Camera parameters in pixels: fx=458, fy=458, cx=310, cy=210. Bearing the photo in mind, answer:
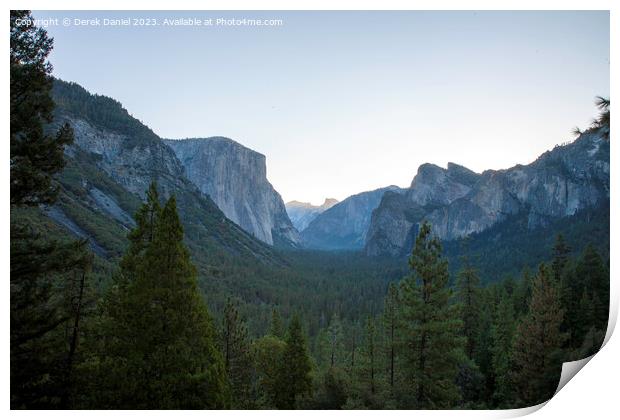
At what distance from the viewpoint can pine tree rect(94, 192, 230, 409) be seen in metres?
12.0

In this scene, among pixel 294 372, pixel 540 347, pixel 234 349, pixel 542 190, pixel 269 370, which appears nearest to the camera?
pixel 540 347

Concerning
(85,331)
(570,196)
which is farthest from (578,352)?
(570,196)

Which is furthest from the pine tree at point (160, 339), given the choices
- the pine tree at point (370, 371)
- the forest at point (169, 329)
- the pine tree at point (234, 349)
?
the pine tree at point (370, 371)

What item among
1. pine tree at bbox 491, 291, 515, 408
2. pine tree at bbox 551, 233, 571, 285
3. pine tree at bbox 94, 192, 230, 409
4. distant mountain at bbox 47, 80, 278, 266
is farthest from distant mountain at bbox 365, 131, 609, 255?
pine tree at bbox 94, 192, 230, 409

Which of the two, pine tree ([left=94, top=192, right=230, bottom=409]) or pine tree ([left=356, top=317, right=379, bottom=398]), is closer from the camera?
pine tree ([left=94, top=192, right=230, bottom=409])

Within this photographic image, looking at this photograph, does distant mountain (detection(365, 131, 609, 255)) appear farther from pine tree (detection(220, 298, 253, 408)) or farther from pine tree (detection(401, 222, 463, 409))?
pine tree (detection(220, 298, 253, 408))

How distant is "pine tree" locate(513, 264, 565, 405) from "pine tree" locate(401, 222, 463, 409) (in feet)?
9.26

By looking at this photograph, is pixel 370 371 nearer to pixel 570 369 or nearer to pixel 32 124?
pixel 570 369

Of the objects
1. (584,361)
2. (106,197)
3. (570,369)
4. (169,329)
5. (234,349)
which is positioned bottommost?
(234,349)

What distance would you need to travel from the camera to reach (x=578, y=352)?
51.4ft

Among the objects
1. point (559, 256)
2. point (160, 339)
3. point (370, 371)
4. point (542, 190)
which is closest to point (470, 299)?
point (559, 256)

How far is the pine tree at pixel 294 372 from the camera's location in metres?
23.6

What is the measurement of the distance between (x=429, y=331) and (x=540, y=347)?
17.0 ft

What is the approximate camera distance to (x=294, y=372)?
78.6 ft
